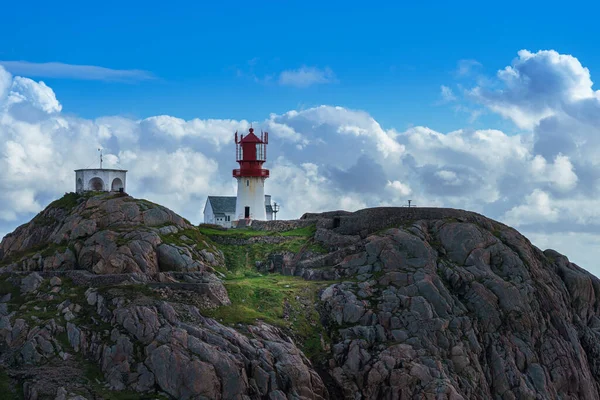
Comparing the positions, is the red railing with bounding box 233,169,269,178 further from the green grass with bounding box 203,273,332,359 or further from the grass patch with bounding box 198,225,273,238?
the green grass with bounding box 203,273,332,359

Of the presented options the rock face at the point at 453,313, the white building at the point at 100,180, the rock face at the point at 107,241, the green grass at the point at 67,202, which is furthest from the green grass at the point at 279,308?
the white building at the point at 100,180

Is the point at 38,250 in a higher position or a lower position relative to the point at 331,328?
higher

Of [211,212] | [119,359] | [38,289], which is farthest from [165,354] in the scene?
[211,212]

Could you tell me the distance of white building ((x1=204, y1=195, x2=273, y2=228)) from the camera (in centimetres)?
9069

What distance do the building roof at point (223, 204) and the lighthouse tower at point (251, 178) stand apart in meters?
5.81

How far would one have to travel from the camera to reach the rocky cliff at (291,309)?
52.6m

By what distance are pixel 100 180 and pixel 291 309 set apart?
72.9 feet

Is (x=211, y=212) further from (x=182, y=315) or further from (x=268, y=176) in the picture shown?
(x=182, y=315)

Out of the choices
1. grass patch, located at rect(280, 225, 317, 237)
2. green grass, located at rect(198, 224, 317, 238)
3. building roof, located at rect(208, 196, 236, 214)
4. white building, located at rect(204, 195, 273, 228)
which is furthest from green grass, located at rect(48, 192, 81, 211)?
building roof, located at rect(208, 196, 236, 214)

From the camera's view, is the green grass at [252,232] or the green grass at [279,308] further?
the green grass at [252,232]

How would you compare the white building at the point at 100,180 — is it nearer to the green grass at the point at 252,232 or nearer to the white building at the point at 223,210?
the green grass at the point at 252,232

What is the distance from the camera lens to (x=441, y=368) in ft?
190

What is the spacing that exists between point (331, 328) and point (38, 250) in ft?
68.5

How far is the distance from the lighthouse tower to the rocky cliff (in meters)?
8.65
